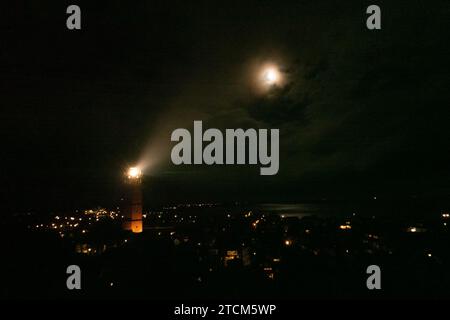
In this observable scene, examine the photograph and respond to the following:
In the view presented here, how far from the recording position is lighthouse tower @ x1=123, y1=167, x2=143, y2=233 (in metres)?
11.9

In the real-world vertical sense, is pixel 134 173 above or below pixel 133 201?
above

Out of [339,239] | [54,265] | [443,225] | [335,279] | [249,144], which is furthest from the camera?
[443,225]

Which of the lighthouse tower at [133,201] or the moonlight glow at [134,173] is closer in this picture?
the moonlight glow at [134,173]

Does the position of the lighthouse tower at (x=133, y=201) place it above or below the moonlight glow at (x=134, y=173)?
below

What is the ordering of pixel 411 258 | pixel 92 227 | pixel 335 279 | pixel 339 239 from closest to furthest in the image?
pixel 335 279, pixel 411 258, pixel 339 239, pixel 92 227

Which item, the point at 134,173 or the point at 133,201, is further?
the point at 133,201

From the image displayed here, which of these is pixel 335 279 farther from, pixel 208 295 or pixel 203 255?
pixel 203 255

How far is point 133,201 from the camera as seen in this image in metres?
12.9

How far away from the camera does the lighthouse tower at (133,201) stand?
11906mm
